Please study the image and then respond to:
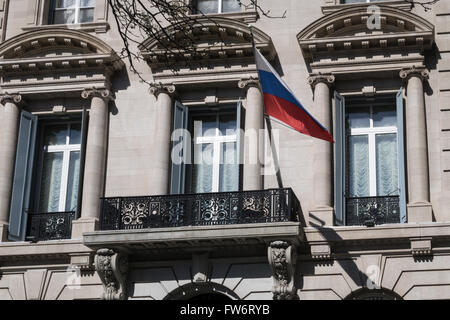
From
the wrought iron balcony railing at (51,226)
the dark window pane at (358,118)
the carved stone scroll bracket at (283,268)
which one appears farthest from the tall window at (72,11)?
the carved stone scroll bracket at (283,268)

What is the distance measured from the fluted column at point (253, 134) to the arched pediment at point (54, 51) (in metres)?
3.56

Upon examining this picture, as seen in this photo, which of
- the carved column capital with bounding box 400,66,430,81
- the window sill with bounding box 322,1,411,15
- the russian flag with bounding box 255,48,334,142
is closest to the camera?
the russian flag with bounding box 255,48,334,142

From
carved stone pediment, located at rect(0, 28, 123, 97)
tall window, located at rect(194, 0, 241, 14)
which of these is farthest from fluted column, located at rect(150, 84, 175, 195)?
tall window, located at rect(194, 0, 241, 14)

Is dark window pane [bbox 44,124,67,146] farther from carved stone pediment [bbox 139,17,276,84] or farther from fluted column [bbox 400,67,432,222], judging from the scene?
fluted column [bbox 400,67,432,222]

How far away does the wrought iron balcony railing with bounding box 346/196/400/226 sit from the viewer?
24859mm

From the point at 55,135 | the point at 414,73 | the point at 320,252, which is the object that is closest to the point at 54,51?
the point at 55,135

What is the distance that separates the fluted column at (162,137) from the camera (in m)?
25.9

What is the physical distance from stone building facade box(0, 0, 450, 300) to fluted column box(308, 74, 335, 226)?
5cm

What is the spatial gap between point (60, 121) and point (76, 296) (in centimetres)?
494

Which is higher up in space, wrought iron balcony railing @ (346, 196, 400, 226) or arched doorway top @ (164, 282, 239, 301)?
wrought iron balcony railing @ (346, 196, 400, 226)

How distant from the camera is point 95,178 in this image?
86.6ft

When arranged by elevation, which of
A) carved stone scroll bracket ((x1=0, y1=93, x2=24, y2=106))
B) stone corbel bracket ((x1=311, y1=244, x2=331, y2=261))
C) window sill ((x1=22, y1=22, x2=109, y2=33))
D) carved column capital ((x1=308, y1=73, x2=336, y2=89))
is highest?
window sill ((x1=22, y1=22, x2=109, y2=33))

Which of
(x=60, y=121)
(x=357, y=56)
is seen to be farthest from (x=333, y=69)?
(x=60, y=121)

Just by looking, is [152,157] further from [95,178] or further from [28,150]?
[28,150]
